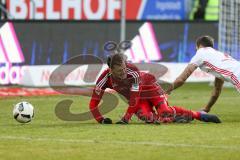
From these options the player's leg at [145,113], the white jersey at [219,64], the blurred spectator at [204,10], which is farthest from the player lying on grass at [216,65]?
the blurred spectator at [204,10]

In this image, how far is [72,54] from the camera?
26266 millimetres

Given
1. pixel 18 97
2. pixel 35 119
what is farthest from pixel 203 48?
pixel 18 97

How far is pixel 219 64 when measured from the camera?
582 inches

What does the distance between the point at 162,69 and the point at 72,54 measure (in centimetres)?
313

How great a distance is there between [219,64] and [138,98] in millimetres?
1656

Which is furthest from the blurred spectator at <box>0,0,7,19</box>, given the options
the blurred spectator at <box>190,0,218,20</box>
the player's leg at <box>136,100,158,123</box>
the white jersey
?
the player's leg at <box>136,100,158,123</box>

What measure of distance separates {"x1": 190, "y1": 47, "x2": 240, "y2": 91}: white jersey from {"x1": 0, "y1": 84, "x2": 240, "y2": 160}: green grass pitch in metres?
0.80

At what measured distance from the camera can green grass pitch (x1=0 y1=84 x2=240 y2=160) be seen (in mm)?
10594

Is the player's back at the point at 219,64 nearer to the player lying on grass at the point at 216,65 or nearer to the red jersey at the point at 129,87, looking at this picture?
the player lying on grass at the point at 216,65

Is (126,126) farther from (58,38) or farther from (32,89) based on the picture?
(58,38)

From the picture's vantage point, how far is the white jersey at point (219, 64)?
1474 centimetres

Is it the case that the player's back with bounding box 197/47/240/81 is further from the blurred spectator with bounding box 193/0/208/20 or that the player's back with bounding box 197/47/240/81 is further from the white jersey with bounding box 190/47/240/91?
the blurred spectator with bounding box 193/0/208/20

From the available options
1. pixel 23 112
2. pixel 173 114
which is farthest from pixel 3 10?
pixel 173 114

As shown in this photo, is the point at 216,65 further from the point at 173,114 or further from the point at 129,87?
the point at 129,87
